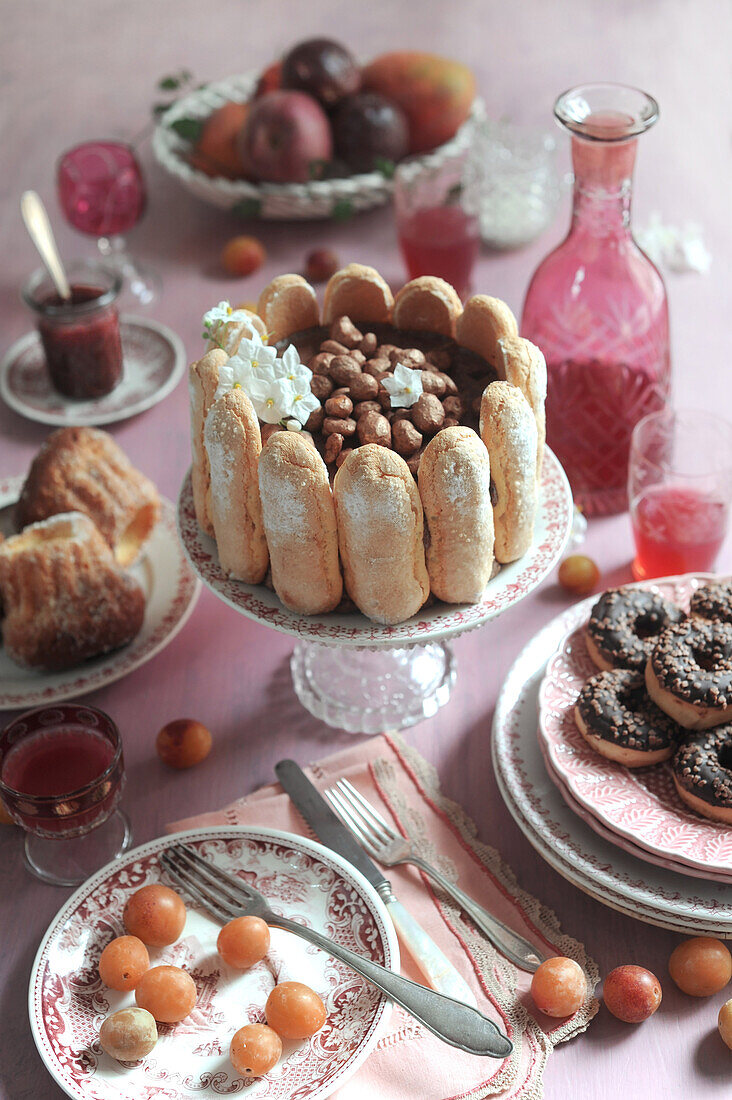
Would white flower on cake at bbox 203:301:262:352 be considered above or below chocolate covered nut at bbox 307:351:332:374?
above

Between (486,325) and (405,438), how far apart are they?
0.18m

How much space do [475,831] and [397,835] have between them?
0.29ft

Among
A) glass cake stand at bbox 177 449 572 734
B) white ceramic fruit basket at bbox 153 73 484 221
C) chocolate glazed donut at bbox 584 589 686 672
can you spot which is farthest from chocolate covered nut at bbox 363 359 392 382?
white ceramic fruit basket at bbox 153 73 484 221

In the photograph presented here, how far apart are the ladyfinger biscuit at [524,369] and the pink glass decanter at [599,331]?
0.41m

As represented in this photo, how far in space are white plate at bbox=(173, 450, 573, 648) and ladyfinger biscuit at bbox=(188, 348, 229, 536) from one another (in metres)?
0.04

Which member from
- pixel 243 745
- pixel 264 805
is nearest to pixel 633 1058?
pixel 264 805

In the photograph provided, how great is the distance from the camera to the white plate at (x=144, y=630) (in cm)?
138

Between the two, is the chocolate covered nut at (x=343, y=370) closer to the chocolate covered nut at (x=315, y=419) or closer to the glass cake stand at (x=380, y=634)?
the chocolate covered nut at (x=315, y=419)

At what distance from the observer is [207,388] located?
117cm

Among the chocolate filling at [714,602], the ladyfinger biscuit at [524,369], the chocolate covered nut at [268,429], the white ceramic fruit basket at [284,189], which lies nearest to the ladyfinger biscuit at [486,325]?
the ladyfinger biscuit at [524,369]

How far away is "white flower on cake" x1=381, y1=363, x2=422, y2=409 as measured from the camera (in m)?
1.13

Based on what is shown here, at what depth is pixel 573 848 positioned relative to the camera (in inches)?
44.3

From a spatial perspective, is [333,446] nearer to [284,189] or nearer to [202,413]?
[202,413]

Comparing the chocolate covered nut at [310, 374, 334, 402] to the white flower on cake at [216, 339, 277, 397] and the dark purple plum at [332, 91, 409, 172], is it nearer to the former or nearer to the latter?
the white flower on cake at [216, 339, 277, 397]
